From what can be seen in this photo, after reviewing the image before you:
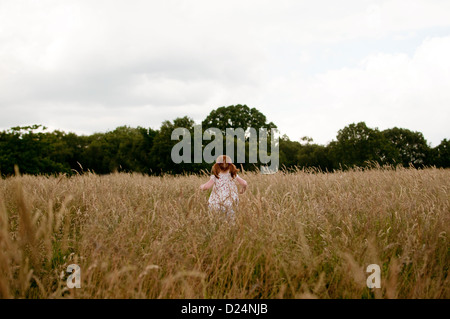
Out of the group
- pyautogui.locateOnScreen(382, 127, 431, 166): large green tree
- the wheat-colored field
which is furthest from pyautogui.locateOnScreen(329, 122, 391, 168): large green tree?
the wheat-colored field

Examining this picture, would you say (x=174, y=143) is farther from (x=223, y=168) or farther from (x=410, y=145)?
(x=410, y=145)

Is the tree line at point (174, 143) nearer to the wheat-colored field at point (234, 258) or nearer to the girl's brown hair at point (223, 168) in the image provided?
the girl's brown hair at point (223, 168)

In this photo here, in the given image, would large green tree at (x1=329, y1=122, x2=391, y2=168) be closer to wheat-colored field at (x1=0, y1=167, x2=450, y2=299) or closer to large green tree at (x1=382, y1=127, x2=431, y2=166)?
large green tree at (x1=382, y1=127, x2=431, y2=166)

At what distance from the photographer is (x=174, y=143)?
26.5 m

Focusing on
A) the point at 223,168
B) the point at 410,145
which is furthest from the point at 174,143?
the point at 410,145

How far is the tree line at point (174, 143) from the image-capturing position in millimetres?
23719

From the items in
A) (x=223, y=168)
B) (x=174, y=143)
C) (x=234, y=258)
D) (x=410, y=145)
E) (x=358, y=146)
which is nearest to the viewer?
(x=234, y=258)

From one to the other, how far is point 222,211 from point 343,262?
1.46 m

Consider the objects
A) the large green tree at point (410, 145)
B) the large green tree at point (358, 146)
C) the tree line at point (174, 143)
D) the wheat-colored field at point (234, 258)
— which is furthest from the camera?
the large green tree at point (410, 145)

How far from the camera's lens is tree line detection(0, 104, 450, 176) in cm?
2372

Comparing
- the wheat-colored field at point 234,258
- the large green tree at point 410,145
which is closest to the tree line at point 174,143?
the large green tree at point 410,145

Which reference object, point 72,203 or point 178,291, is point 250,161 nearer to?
point 72,203

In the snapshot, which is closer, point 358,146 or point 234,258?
point 234,258
